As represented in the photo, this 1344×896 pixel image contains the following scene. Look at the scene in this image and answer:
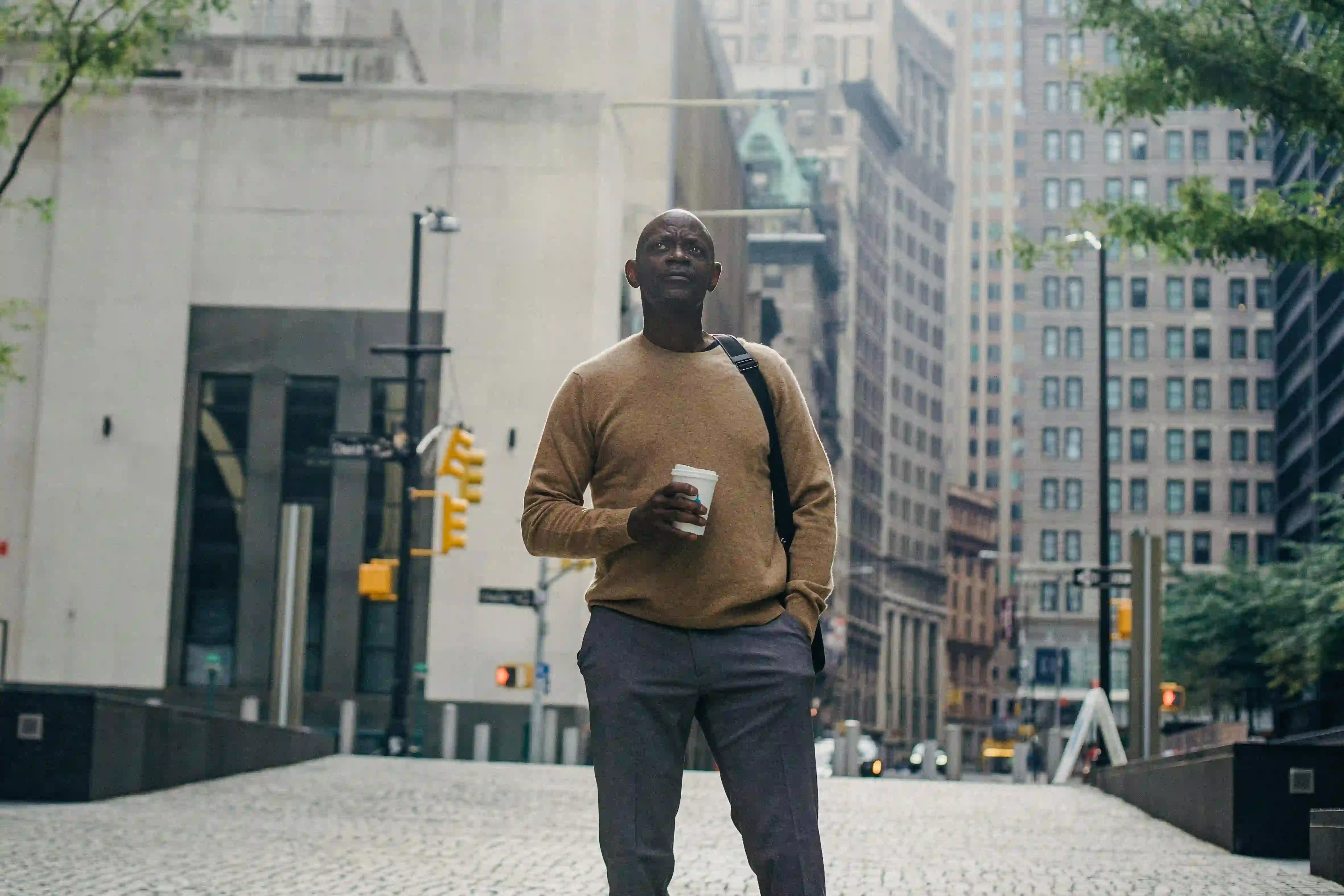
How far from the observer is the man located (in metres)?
4.72

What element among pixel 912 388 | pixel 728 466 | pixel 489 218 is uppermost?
pixel 912 388

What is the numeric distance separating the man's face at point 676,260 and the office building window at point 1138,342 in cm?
12746

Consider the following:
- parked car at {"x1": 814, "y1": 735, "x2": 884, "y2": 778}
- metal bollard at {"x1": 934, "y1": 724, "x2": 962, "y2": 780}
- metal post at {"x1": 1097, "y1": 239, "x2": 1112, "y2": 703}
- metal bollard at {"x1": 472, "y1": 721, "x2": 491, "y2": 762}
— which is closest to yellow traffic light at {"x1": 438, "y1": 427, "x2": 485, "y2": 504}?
metal post at {"x1": 1097, "y1": 239, "x2": 1112, "y2": 703}

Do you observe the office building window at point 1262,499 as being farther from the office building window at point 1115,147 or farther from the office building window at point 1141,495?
the office building window at point 1115,147

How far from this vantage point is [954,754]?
146ft

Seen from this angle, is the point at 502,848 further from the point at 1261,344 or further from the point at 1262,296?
the point at 1261,344

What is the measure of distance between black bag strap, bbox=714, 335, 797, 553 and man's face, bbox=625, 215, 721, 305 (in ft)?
0.51

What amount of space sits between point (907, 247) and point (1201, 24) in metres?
156

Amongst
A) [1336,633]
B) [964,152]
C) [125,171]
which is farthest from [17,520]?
[964,152]

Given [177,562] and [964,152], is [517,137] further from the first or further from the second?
[964,152]

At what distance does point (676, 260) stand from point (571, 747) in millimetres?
39933

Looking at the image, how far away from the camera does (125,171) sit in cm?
5469

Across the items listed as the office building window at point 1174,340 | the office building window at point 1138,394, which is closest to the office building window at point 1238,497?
the office building window at point 1138,394

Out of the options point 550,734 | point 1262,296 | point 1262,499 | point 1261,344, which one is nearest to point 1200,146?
point 1262,296
